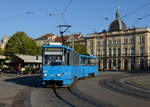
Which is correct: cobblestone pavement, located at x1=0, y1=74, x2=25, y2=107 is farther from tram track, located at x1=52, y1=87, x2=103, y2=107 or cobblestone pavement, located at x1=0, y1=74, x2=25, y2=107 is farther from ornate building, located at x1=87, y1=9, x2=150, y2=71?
ornate building, located at x1=87, y1=9, x2=150, y2=71

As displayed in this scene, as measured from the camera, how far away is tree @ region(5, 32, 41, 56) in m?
60.6

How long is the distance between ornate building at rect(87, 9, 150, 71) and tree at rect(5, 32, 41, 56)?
22.2m

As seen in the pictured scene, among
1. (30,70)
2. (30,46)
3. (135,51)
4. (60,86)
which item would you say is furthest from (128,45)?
(60,86)

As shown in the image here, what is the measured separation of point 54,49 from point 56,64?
102 centimetres

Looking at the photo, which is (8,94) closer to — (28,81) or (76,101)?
(76,101)

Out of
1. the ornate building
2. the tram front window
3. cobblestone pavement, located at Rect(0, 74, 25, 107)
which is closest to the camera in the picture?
cobblestone pavement, located at Rect(0, 74, 25, 107)

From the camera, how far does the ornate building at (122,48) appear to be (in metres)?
70.2

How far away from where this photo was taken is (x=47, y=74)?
45.8ft

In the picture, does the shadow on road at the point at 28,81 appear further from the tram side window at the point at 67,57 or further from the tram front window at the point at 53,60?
the tram side window at the point at 67,57

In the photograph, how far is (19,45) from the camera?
6159cm

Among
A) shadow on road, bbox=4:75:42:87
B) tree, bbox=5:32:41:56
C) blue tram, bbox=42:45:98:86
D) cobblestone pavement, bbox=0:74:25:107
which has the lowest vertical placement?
shadow on road, bbox=4:75:42:87

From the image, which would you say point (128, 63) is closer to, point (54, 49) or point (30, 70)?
point (30, 70)

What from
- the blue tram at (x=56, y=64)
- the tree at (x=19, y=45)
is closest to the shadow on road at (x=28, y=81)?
the blue tram at (x=56, y=64)

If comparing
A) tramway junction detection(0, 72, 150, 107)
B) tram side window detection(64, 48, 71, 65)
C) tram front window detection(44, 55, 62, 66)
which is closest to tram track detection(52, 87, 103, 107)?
tramway junction detection(0, 72, 150, 107)
